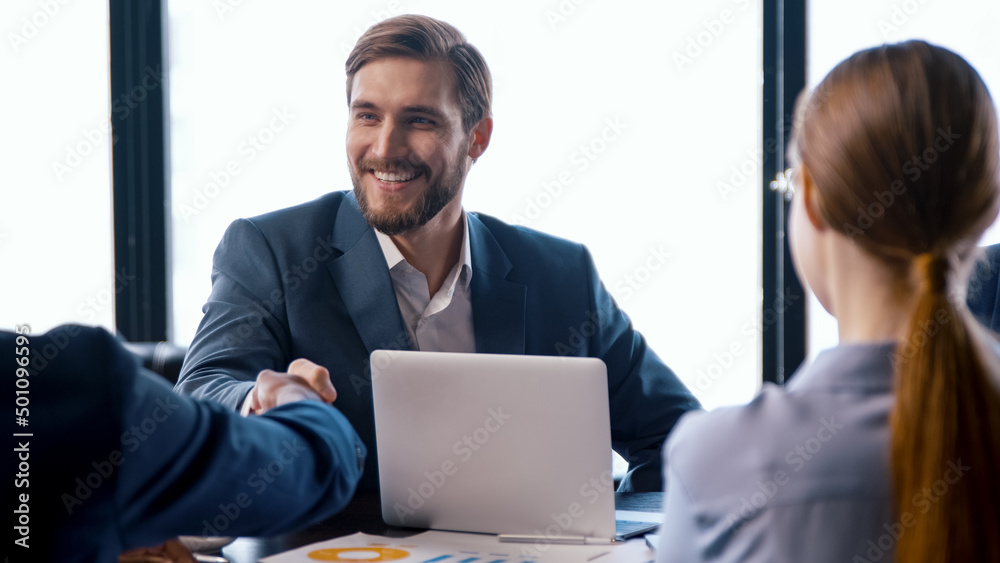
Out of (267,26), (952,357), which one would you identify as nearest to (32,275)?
(267,26)

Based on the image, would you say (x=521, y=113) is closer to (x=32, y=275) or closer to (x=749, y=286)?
(x=749, y=286)

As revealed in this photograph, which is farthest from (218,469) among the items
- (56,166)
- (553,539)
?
(56,166)

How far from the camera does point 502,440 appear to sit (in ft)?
4.25

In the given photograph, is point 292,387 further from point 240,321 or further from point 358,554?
point 240,321

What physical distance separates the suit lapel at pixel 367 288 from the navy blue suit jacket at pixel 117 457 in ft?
3.01

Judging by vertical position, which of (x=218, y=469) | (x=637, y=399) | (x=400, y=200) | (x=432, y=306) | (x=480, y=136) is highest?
(x=480, y=136)

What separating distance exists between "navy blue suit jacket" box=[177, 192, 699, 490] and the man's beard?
4 centimetres

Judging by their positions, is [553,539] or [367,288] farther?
[367,288]

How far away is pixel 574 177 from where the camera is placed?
3.04 metres

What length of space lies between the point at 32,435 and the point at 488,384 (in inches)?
25.1

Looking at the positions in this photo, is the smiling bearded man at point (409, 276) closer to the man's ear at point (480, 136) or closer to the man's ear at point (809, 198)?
the man's ear at point (480, 136)

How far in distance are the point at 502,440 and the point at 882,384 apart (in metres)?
0.60

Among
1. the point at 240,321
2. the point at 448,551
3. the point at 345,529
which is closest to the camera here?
the point at 448,551

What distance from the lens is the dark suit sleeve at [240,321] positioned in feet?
5.94
